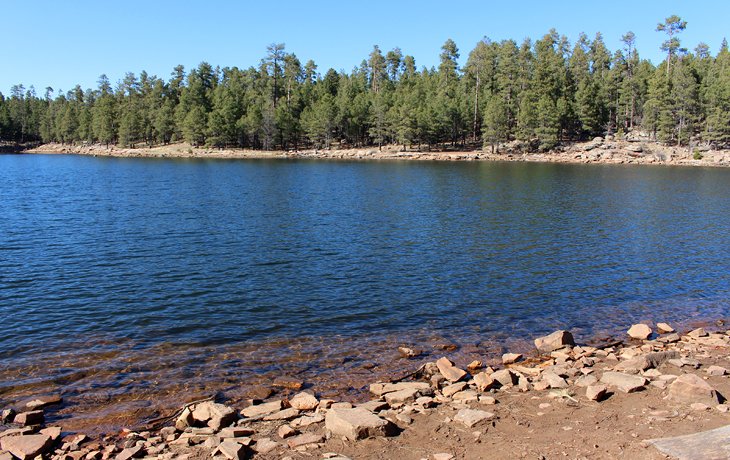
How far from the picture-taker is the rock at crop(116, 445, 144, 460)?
10078 millimetres

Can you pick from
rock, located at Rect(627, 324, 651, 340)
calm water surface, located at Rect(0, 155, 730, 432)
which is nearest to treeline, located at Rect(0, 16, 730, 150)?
calm water surface, located at Rect(0, 155, 730, 432)

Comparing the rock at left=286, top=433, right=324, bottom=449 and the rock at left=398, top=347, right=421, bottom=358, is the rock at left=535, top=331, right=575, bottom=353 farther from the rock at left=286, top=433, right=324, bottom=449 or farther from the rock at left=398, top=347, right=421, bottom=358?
the rock at left=286, top=433, right=324, bottom=449

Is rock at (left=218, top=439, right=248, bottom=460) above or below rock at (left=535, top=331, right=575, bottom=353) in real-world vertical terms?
above

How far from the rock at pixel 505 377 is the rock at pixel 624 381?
213 centimetres

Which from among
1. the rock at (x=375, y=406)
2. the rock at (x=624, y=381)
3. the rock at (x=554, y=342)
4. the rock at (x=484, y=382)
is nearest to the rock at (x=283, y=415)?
the rock at (x=375, y=406)

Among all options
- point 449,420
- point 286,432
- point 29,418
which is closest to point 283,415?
point 286,432

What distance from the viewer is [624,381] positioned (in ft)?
41.4

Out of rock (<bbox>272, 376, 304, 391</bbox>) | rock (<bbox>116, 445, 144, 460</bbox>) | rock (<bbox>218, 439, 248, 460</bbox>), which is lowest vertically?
rock (<bbox>272, 376, 304, 391</bbox>)

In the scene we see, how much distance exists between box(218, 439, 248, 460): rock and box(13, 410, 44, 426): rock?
549 centimetres

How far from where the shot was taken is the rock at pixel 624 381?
1230 centimetres

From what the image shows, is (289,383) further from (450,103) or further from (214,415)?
(450,103)

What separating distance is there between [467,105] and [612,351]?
134m

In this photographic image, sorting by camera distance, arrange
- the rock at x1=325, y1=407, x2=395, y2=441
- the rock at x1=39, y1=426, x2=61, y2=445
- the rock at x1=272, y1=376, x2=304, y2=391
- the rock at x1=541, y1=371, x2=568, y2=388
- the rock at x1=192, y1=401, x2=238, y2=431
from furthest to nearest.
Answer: the rock at x1=272, y1=376, x2=304, y2=391, the rock at x1=541, y1=371, x2=568, y2=388, the rock at x1=192, y1=401, x2=238, y2=431, the rock at x1=39, y1=426, x2=61, y2=445, the rock at x1=325, y1=407, x2=395, y2=441

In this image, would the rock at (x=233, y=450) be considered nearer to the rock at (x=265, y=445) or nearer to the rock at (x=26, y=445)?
the rock at (x=265, y=445)
